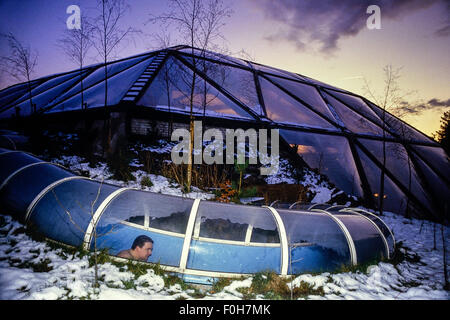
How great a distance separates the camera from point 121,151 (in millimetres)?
10680

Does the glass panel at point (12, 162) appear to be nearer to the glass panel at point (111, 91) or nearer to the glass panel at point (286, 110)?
the glass panel at point (111, 91)

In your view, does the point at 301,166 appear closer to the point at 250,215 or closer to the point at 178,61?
the point at 250,215

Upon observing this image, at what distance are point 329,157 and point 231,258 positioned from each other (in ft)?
39.1

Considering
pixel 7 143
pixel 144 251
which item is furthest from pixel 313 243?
pixel 7 143

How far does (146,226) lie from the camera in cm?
448

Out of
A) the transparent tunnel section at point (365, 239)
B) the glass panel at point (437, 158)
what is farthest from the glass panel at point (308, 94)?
the transparent tunnel section at point (365, 239)

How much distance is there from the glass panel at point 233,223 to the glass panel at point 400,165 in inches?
538

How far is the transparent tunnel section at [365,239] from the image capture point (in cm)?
543

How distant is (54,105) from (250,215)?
1736 centimetres

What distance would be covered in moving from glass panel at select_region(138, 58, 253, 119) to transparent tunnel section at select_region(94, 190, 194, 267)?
808cm

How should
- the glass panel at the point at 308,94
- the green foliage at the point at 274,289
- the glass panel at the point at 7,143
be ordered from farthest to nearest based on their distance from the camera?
the glass panel at the point at 308,94, the glass panel at the point at 7,143, the green foliage at the point at 274,289
